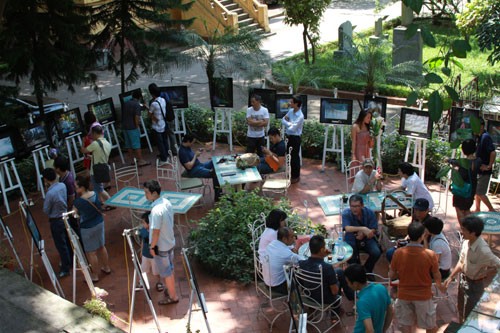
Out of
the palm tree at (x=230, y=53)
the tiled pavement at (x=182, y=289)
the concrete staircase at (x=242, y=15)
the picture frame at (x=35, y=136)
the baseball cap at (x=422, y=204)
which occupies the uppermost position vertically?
the concrete staircase at (x=242, y=15)

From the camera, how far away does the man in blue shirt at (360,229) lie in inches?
329

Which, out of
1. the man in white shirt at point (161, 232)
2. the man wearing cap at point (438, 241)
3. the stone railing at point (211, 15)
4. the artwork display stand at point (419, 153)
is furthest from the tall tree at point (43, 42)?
the stone railing at point (211, 15)

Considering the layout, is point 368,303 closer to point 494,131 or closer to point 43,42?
point 494,131

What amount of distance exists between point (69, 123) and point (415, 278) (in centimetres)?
826

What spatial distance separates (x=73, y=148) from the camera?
13.3m

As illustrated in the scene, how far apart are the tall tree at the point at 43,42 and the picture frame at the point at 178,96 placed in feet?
6.22

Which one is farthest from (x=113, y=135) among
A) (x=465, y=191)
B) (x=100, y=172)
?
(x=465, y=191)

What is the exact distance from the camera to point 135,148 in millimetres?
13156

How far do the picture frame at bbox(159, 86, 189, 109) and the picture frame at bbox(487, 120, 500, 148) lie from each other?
6114 mm

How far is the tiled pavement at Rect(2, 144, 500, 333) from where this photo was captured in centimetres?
800

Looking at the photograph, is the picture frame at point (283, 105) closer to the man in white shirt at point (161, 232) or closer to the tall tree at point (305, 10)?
the man in white shirt at point (161, 232)

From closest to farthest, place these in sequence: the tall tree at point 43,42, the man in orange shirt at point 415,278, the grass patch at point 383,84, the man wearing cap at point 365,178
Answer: the man in orange shirt at point 415,278 < the man wearing cap at point 365,178 < the tall tree at point 43,42 < the grass patch at point 383,84

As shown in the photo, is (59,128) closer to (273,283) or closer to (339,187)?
(339,187)

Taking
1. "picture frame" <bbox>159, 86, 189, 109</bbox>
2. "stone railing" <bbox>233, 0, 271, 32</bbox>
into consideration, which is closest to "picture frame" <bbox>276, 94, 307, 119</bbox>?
"picture frame" <bbox>159, 86, 189, 109</bbox>
